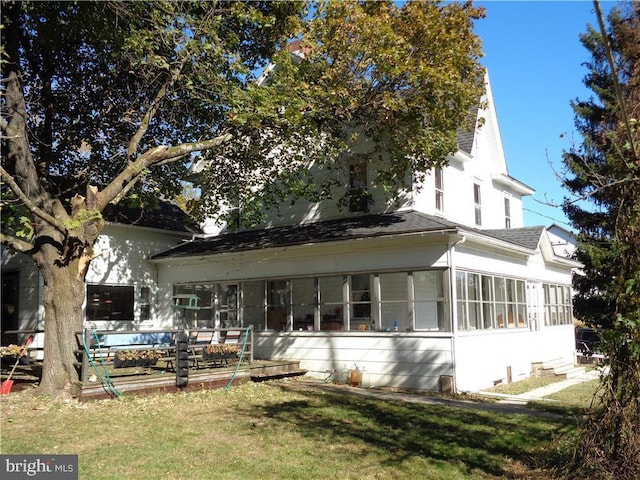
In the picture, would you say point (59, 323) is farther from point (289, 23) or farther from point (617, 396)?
point (617, 396)

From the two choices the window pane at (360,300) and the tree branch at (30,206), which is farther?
the window pane at (360,300)

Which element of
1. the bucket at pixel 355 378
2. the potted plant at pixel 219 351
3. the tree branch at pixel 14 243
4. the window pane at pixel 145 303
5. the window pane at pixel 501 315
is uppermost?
the tree branch at pixel 14 243

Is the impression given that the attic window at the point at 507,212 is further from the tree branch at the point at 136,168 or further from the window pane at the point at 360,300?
the tree branch at the point at 136,168

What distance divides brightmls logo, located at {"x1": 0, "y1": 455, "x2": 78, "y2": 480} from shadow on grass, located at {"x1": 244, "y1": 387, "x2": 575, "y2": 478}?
3.43 meters

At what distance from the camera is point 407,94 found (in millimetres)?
14422

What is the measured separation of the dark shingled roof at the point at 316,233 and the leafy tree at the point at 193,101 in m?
1.00

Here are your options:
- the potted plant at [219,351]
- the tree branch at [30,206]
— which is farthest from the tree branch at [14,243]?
the potted plant at [219,351]

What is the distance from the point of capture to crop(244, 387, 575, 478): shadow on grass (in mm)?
7570

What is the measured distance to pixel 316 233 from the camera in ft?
53.8

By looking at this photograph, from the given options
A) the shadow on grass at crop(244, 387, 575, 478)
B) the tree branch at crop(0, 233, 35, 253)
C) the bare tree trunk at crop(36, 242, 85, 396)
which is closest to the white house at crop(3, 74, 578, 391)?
the shadow on grass at crop(244, 387, 575, 478)

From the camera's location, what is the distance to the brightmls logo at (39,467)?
252 inches

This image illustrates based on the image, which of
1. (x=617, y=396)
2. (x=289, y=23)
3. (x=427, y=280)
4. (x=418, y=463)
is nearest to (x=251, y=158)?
(x=289, y=23)

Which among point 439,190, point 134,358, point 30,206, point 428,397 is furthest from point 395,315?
point 30,206

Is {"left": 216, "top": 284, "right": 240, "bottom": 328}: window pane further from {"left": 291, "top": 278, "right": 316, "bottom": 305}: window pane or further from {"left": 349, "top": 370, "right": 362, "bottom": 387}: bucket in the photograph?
{"left": 349, "top": 370, "right": 362, "bottom": 387}: bucket
